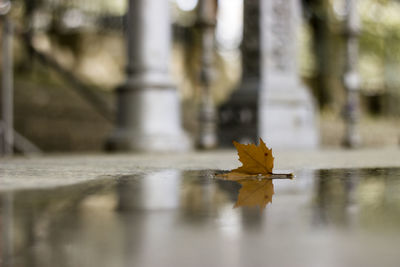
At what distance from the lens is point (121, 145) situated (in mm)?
5539

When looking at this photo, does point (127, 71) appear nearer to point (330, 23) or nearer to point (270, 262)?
point (270, 262)

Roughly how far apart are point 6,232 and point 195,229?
0.97ft

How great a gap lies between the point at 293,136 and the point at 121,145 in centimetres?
263

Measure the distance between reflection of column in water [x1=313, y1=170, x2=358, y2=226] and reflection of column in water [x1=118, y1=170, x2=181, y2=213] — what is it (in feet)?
1.05

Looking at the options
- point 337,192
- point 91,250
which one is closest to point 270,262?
point 91,250

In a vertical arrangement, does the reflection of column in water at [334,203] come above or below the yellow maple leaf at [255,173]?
below

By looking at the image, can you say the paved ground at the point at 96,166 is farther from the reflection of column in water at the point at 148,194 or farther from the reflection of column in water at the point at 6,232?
the reflection of column in water at the point at 6,232

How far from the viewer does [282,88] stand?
7199 mm

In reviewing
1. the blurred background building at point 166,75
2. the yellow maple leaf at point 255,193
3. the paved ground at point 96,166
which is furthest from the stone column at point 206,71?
the yellow maple leaf at point 255,193

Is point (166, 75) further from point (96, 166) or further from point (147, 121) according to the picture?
point (96, 166)

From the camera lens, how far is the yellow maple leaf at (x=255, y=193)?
1196 mm

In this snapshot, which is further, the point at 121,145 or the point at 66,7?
the point at 66,7

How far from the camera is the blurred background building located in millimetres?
5684

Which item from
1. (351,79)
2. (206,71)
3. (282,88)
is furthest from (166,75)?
(351,79)
